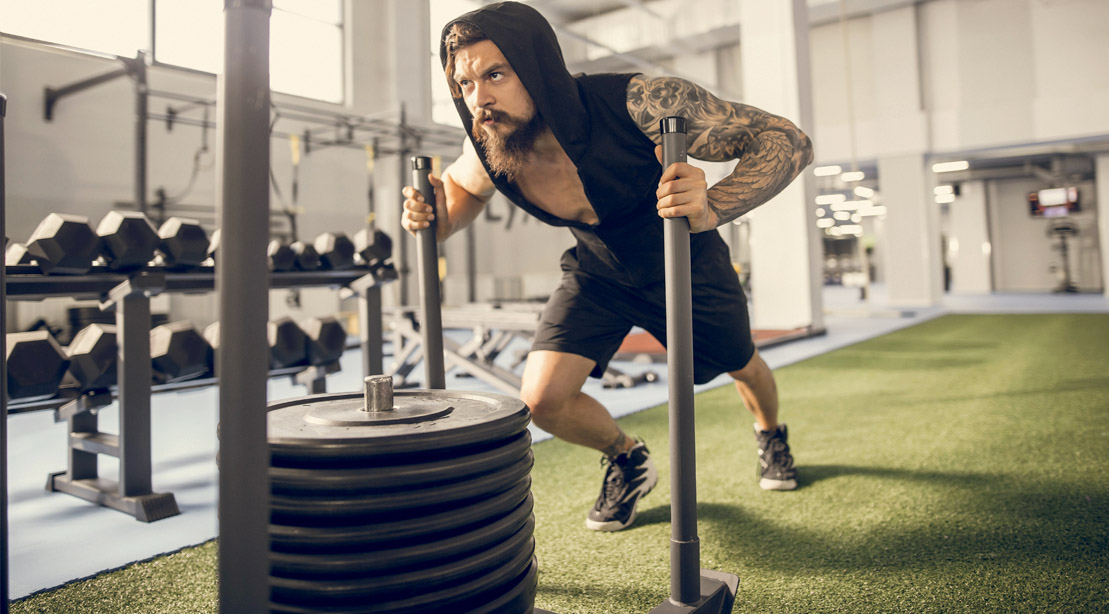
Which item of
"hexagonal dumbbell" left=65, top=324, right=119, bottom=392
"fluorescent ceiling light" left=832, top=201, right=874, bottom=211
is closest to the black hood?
"hexagonal dumbbell" left=65, top=324, right=119, bottom=392

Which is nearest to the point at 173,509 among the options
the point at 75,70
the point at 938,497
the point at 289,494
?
the point at 289,494

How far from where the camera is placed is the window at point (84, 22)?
5.03m

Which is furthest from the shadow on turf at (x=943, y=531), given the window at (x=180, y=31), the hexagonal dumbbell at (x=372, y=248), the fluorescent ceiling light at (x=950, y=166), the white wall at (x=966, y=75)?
the fluorescent ceiling light at (x=950, y=166)

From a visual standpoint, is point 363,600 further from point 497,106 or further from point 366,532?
point 497,106

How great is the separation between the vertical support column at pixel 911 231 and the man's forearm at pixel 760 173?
9.54m

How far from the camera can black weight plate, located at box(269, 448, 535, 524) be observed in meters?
0.71

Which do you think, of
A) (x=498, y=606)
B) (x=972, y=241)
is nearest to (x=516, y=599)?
(x=498, y=606)

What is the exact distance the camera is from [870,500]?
5.75 feet

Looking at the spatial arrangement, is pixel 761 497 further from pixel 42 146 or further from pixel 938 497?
pixel 42 146

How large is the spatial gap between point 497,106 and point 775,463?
3.99 feet

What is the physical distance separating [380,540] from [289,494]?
0.11 meters

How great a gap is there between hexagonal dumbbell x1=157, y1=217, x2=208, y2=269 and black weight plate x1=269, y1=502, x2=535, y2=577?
5.83 feet

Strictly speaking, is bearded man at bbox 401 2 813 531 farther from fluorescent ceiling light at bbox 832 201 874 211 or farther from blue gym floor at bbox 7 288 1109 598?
fluorescent ceiling light at bbox 832 201 874 211

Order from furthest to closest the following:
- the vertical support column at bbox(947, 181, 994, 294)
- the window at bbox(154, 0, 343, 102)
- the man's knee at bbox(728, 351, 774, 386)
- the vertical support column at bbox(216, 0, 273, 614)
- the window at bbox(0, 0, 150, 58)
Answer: the vertical support column at bbox(947, 181, 994, 294) < the window at bbox(154, 0, 343, 102) < the window at bbox(0, 0, 150, 58) < the man's knee at bbox(728, 351, 774, 386) < the vertical support column at bbox(216, 0, 273, 614)
